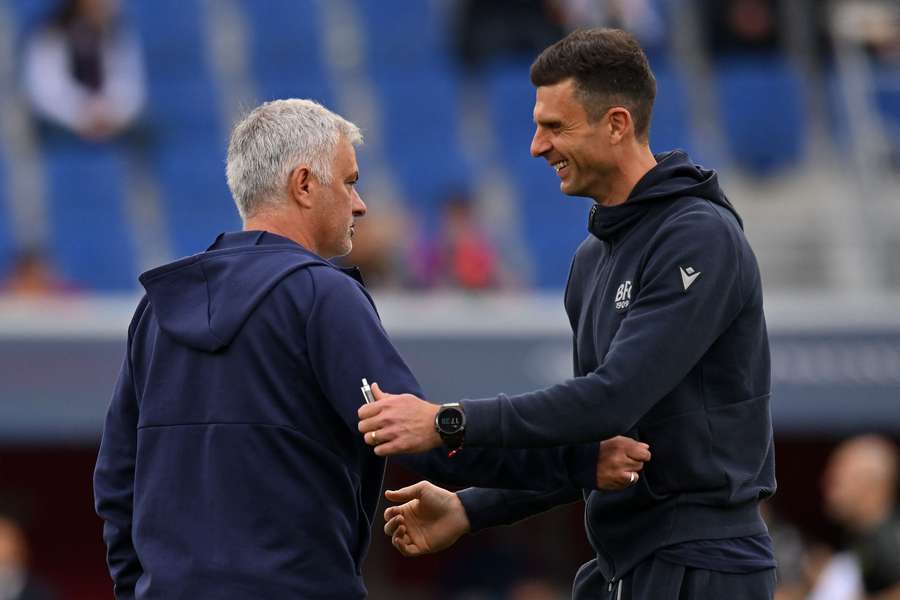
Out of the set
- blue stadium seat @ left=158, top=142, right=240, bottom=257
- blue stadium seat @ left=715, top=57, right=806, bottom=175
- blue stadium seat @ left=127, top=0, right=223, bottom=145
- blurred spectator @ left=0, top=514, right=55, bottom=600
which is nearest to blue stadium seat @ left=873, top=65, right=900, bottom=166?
blue stadium seat @ left=715, top=57, right=806, bottom=175

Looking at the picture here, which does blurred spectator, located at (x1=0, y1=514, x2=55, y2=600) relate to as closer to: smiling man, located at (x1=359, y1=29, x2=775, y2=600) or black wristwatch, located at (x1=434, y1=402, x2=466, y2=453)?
smiling man, located at (x1=359, y1=29, x2=775, y2=600)

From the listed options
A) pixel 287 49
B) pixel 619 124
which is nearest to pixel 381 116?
pixel 287 49

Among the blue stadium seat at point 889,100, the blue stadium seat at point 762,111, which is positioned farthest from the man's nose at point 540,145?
the blue stadium seat at point 762,111

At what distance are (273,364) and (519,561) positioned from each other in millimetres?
7936

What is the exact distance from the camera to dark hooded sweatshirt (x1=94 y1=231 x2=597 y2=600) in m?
3.97

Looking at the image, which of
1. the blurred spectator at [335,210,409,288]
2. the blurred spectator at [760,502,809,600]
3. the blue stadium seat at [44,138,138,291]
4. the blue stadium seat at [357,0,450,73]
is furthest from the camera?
the blue stadium seat at [357,0,450,73]

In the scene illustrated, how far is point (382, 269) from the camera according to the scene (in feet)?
34.2

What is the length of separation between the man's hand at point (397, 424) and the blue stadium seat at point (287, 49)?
9431mm

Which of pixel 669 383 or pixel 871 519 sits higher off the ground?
pixel 669 383

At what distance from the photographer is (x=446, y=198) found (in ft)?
38.8

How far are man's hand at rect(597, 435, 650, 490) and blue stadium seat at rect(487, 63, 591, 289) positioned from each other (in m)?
7.94

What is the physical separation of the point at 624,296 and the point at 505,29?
9.04m

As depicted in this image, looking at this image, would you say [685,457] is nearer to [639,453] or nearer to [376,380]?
[639,453]

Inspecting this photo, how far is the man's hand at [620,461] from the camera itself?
404 centimetres
